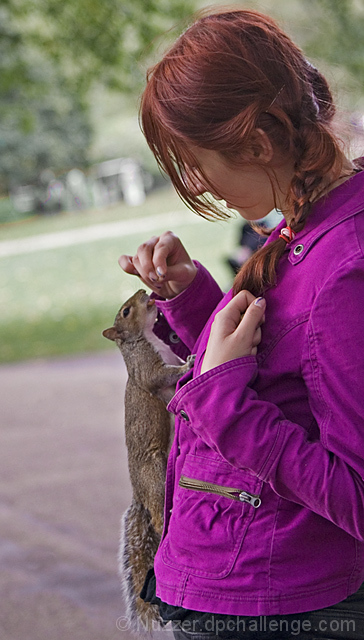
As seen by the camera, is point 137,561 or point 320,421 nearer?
point 320,421

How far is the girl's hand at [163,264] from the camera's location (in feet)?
5.44

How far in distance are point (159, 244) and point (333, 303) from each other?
24.3 inches

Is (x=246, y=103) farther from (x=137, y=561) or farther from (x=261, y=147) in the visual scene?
→ (x=137, y=561)

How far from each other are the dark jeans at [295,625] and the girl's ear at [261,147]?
76 centimetres

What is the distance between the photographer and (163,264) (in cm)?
164

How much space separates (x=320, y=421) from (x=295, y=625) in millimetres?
350

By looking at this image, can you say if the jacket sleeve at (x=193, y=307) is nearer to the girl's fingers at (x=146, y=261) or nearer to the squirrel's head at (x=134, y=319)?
the girl's fingers at (x=146, y=261)

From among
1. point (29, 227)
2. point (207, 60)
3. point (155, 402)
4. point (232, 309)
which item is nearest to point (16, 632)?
point (155, 402)

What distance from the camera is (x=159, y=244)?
5.49 ft

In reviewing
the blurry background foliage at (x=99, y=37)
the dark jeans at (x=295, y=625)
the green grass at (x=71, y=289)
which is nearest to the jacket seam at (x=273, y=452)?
the dark jeans at (x=295, y=625)

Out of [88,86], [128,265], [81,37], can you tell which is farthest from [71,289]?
[128,265]

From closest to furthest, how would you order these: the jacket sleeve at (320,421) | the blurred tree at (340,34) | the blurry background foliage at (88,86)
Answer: the jacket sleeve at (320,421) < the blurry background foliage at (88,86) < the blurred tree at (340,34)

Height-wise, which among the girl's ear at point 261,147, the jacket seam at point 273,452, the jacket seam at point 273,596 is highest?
the girl's ear at point 261,147

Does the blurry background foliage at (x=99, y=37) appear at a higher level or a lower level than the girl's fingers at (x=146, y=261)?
higher
